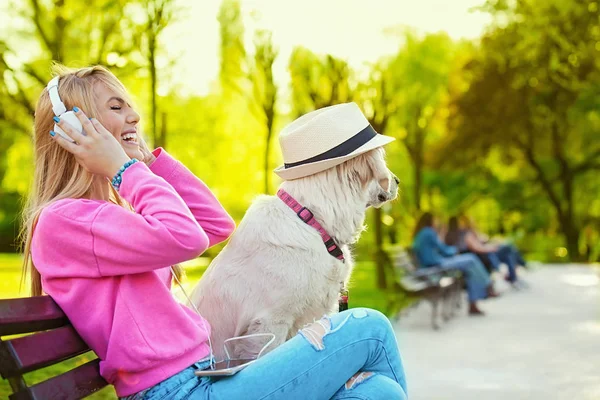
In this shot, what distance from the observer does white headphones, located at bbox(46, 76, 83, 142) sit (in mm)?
2539

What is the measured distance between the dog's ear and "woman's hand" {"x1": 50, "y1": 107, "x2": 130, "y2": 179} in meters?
1.47

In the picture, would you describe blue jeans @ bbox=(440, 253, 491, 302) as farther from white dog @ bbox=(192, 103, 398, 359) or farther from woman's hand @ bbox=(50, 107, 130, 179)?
woman's hand @ bbox=(50, 107, 130, 179)

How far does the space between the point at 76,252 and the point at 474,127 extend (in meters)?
29.0

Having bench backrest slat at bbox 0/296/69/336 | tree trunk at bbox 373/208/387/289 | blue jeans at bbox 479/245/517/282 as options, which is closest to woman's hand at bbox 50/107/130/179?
bench backrest slat at bbox 0/296/69/336

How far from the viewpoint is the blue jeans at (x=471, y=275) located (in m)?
12.8

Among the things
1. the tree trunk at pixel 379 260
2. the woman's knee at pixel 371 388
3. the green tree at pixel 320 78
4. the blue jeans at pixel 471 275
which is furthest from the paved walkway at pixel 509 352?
the green tree at pixel 320 78

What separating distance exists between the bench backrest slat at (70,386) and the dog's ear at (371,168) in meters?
1.65

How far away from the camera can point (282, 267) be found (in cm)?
354

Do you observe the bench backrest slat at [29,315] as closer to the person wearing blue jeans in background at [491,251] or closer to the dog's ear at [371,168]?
the dog's ear at [371,168]

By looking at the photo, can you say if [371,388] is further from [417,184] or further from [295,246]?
[417,184]

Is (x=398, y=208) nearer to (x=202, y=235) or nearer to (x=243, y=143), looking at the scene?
(x=243, y=143)

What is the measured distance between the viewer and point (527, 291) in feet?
55.6

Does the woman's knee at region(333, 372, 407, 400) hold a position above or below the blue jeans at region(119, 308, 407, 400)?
below

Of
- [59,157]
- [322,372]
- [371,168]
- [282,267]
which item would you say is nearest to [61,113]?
[59,157]
